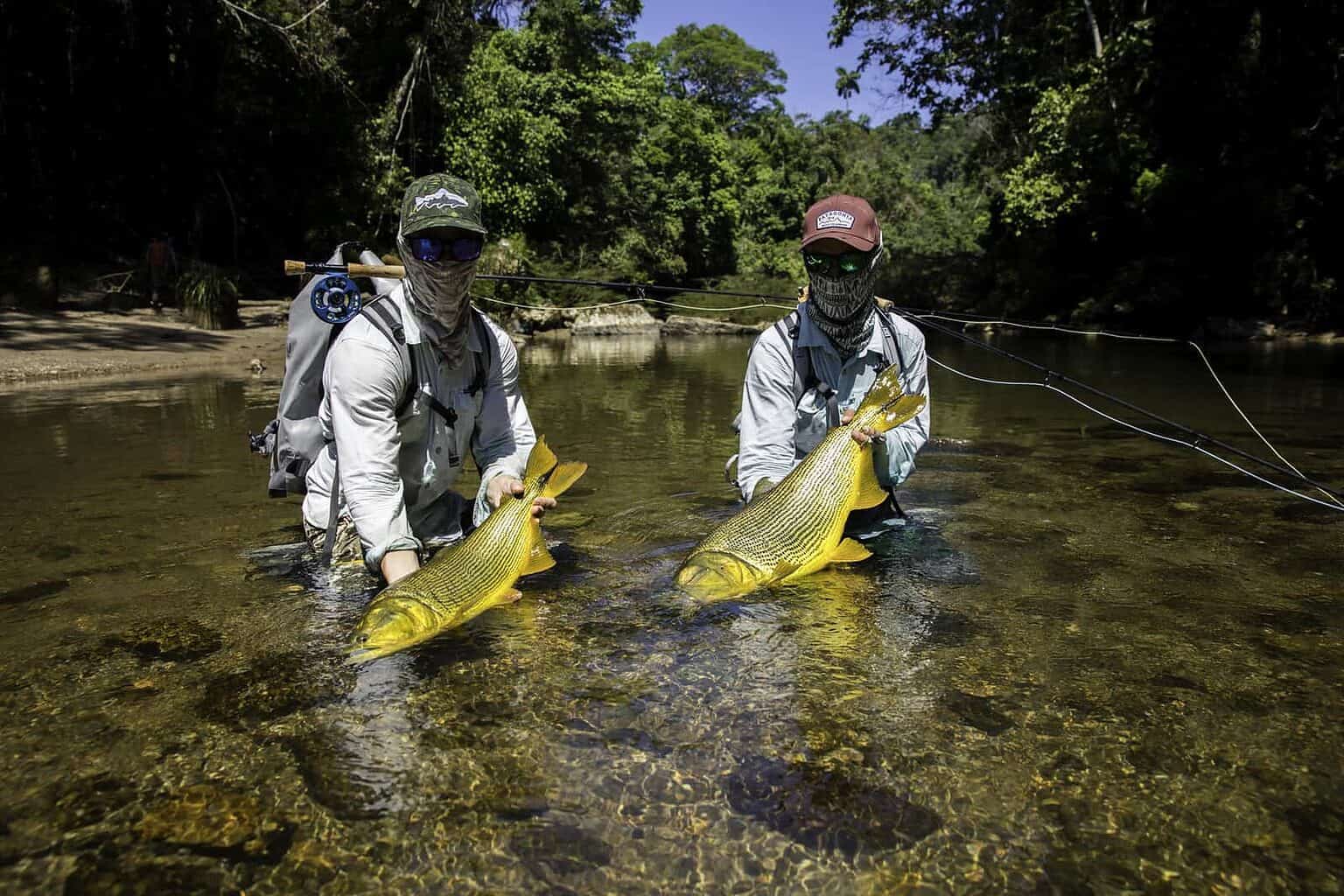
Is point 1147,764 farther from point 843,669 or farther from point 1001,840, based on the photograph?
point 843,669

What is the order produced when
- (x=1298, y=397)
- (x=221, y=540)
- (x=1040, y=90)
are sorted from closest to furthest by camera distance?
(x=221, y=540), (x=1298, y=397), (x=1040, y=90)

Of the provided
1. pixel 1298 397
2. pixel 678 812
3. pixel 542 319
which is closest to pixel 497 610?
pixel 678 812

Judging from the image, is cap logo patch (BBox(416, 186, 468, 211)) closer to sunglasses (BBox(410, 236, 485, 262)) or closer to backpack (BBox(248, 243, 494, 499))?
sunglasses (BBox(410, 236, 485, 262))

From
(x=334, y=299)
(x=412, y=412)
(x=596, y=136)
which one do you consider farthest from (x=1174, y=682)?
(x=596, y=136)

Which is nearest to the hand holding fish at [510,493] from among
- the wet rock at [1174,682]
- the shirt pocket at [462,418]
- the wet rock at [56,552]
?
the shirt pocket at [462,418]

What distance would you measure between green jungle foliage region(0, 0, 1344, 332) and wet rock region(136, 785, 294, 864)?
84.7 ft

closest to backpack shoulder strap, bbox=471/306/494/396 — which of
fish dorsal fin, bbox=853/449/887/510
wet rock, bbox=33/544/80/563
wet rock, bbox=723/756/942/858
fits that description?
fish dorsal fin, bbox=853/449/887/510

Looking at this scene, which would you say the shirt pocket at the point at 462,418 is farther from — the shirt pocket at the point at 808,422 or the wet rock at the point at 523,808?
the wet rock at the point at 523,808

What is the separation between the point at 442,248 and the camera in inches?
171

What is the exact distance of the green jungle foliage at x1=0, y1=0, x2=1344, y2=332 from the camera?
79.7ft

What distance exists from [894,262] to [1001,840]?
152 feet

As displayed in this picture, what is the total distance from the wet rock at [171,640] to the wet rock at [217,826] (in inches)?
53.0

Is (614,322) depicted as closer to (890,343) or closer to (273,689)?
(890,343)

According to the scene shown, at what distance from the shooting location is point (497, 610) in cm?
490
